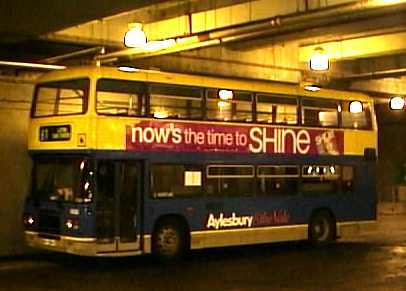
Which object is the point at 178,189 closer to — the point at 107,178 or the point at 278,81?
the point at 107,178

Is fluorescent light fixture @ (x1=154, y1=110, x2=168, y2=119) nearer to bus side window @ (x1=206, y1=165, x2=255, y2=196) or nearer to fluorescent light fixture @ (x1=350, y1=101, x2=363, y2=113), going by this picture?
bus side window @ (x1=206, y1=165, x2=255, y2=196)

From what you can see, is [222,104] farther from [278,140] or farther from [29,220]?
[29,220]

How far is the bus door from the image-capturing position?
644 inches

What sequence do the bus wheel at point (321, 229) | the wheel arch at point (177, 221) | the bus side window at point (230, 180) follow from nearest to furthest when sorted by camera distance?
the wheel arch at point (177, 221), the bus side window at point (230, 180), the bus wheel at point (321, 229)

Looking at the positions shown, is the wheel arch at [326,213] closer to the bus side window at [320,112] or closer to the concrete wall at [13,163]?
the bus side window at [320,112]

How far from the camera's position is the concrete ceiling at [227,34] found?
1443cm

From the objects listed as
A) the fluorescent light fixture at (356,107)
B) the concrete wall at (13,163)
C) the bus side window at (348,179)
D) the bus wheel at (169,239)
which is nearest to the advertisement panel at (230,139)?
the bus side window at (348,179)

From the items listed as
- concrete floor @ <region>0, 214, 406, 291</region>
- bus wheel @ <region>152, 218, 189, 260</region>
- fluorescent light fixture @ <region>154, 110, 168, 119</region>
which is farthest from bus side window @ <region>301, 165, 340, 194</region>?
fluorescent light fixture @ <region>154, 110, 168, 119</region>

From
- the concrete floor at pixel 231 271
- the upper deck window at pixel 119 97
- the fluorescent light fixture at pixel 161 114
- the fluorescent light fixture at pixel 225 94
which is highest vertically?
the fluorescent light fixture at pixel 225 94

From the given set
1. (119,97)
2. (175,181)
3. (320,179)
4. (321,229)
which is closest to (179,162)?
(175,181)

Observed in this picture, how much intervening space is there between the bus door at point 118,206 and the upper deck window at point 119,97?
41.8 inches

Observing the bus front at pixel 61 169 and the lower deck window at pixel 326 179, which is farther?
the lower deck window at pixel 326 179

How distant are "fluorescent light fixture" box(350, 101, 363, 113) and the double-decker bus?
0.40ft

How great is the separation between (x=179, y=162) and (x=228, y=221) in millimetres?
1997
